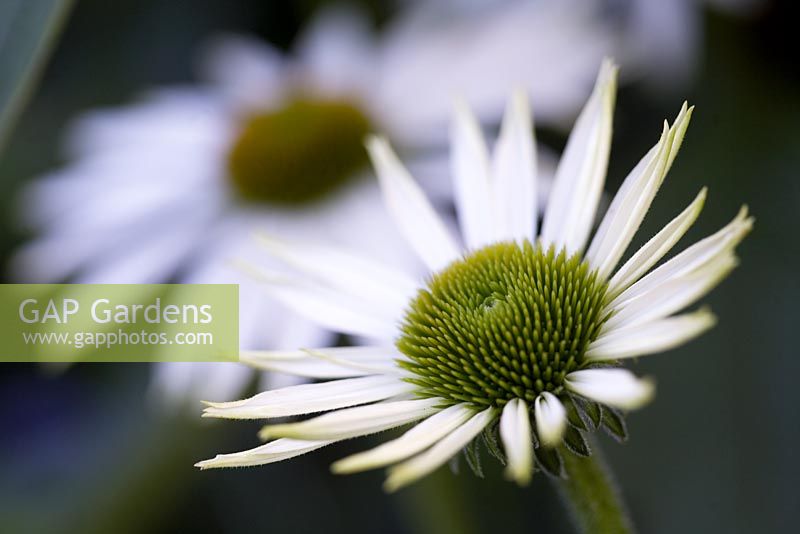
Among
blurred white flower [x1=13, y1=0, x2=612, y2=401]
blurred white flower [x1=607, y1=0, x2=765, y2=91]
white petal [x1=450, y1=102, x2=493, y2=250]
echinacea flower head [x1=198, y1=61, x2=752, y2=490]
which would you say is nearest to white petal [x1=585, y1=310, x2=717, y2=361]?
echinacea flower head [x1=198, y1=61, x2=752, y2=490]

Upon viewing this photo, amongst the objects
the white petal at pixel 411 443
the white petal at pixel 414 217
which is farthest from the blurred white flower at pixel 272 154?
the white petal at pixel 411 443

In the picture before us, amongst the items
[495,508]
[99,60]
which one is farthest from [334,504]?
[99,60]

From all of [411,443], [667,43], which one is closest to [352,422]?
[411,443]

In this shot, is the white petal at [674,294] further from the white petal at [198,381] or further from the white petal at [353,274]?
the white petal at [198,381]

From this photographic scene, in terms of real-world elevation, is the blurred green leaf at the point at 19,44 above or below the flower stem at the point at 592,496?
above
